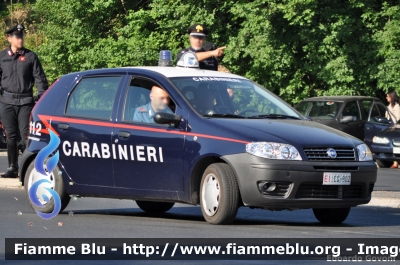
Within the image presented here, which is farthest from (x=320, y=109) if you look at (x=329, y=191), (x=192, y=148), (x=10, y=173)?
(x=192, y=148)

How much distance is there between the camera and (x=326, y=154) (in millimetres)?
10070

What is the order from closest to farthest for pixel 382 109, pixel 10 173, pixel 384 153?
pixel 10 173 < pixel 384 153 < pixel 382 109

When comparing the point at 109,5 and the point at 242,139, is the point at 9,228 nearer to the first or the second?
the point at 242,139

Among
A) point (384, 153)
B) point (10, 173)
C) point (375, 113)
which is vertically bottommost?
point (384, 153)

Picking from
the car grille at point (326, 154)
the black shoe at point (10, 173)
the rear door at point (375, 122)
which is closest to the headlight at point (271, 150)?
the car grille at point (326, 154)

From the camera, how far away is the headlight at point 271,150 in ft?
32.2

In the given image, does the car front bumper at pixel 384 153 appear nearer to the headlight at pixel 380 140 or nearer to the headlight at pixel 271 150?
the headlight at pixel 380 140

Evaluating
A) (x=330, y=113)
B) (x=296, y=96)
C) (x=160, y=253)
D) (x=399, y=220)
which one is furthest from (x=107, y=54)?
(x=160, y=253)

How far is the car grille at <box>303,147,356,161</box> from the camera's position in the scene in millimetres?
9977

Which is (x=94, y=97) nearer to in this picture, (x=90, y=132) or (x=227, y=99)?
(x=90, y=132)

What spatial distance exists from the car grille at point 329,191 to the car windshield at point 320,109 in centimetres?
1549
